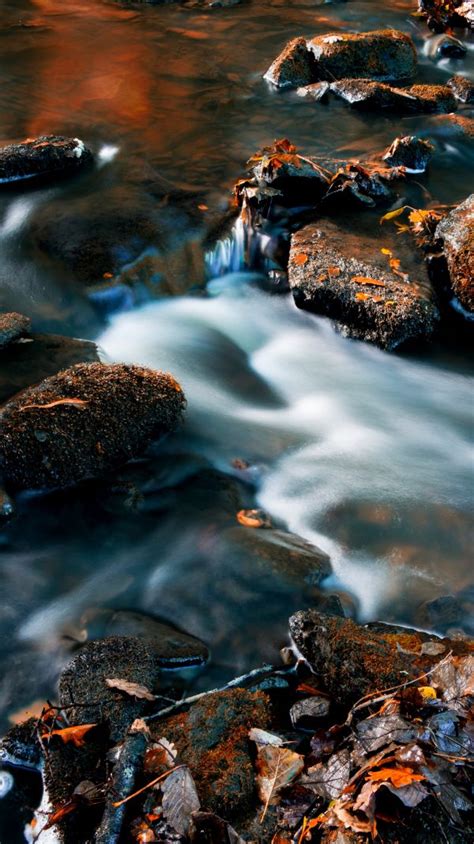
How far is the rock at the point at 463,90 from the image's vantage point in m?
10.5

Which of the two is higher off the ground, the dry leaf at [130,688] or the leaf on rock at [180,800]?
the leaf on rock at [180,800]

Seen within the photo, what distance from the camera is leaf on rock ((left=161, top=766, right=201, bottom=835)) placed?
8.61 ft

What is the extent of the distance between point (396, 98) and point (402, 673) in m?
8.98

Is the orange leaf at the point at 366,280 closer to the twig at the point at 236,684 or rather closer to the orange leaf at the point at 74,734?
the twig at the point at 236,684

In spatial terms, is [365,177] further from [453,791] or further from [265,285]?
[453,791]

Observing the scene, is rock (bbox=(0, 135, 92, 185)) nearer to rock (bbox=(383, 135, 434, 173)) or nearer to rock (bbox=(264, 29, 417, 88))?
rock (bbox=(383, 135, 434, 173))

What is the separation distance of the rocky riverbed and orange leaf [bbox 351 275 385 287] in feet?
0.24

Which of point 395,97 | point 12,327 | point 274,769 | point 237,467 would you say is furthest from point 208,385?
point 395,97

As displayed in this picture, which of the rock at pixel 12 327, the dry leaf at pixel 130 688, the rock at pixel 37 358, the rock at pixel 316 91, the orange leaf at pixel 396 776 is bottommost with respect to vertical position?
the dry leaf at pixel 130 688

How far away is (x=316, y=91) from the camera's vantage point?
1030 centimetres

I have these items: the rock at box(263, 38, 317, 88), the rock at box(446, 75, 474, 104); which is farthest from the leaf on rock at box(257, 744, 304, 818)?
the rock at box(446, 75, 474, 104)

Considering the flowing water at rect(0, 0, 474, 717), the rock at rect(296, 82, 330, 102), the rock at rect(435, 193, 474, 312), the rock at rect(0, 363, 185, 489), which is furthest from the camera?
the rock at rect(296, 82, 330, 102)

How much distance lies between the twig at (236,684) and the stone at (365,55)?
9535 mm

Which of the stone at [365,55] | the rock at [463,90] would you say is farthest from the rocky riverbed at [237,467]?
the stone at [365,55]
